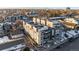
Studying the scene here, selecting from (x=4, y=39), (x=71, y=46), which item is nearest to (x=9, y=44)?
(x=4, y=39)

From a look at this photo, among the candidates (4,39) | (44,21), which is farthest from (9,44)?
(44,21)

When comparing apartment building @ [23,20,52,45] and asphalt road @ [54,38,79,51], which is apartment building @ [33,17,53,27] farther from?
asphalt road @ [54,38,79,51]

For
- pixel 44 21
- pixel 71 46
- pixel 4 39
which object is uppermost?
pixel 44 21

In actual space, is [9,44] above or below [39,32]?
below

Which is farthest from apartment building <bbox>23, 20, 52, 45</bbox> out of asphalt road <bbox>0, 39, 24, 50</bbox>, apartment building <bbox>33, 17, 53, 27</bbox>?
asphalt road <bbox>0, 39, 24, 50</bbox>

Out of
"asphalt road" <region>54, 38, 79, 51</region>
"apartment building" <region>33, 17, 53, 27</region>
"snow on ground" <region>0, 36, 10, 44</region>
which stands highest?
"apartment building" <region>33, 17, 53, 27</region>

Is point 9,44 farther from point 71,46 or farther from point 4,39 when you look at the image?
point 71,46

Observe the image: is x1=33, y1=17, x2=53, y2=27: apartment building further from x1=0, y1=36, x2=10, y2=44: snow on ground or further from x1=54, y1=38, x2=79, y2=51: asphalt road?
x1=0, y1=36, x2=10, y2=44: snow on ground

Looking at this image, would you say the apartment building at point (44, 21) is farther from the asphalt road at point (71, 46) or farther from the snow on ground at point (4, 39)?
the snow on ground at point (4, 39)

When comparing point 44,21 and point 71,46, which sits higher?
point 44,21

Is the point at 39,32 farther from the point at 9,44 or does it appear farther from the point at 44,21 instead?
the point at 9,44

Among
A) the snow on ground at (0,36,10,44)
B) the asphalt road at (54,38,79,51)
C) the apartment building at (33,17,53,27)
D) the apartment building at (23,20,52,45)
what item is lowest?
the asphalt road at (54,38,79,51)

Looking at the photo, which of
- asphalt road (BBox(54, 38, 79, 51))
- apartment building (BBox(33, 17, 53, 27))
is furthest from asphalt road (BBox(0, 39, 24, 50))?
asphalt road (BBox(54, 38, 79, 51))

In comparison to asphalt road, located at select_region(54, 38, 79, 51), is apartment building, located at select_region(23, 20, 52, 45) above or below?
above
